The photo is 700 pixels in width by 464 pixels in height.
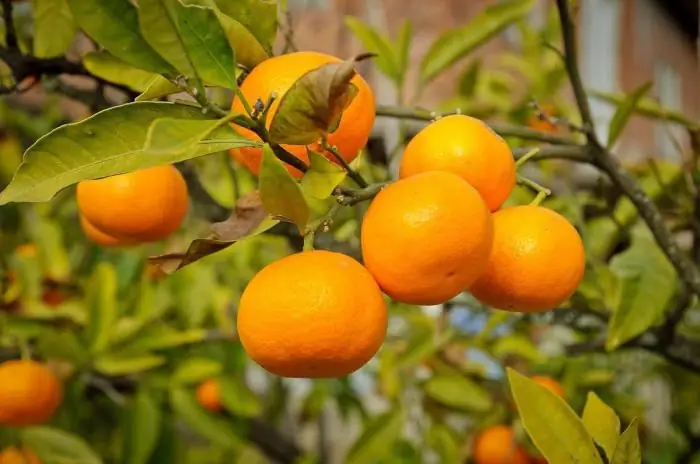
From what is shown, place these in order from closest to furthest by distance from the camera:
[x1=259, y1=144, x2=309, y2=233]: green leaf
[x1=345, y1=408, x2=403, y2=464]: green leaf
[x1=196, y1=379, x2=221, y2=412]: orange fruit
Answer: [x1=259, y1=144, x2=309, y2=233]: green leaf, [x1=345, y1=408, x2=403, y2=464]: green leaf, [x1=196, y1=379, x2=221, y2=412]: orange fruit

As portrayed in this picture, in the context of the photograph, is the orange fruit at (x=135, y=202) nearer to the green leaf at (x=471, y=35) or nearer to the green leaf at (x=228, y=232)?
the green leaf at (x=228, y=232)

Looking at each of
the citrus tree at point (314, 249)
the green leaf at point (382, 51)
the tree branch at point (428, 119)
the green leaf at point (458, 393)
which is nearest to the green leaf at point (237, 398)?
the citrus tree at point (314, 249)

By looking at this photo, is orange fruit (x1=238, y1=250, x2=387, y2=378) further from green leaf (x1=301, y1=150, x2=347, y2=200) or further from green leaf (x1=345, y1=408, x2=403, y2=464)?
green leaf (x1=345, y1=408, x2=403, y2=464)

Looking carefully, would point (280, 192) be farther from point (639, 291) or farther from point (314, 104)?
point (639, 291)

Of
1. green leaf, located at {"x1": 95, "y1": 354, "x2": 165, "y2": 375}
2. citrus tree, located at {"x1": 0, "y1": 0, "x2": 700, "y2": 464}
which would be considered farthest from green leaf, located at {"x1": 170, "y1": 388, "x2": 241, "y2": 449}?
green leaf, located at {"x1": 95, "y1": 354, "x2": 165, "y2": 375}

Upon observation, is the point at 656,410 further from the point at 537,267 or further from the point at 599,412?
the point at 537,267

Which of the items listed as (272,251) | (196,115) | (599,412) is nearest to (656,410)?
(272,251)
